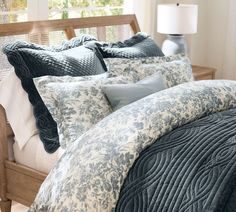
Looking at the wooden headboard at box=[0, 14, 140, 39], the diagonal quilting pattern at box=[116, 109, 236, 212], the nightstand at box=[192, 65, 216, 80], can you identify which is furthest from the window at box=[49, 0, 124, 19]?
the diagonal quilting pattern at box=[116, 109, 236, 212]

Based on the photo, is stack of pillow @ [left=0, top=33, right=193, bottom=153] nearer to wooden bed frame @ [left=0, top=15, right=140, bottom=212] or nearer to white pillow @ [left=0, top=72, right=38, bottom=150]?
white pillow @ [left=0, top=72, right=38, bottom=150]

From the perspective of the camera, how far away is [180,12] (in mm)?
3473

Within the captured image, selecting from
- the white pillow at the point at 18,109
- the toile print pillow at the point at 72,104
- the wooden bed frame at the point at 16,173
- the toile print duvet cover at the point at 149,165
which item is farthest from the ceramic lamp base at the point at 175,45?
the toile print duvet cover at the point at 149,165

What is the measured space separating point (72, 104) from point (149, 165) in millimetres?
603

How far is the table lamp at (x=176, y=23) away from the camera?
348cm

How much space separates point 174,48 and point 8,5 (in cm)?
122

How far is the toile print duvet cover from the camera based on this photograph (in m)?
1.72

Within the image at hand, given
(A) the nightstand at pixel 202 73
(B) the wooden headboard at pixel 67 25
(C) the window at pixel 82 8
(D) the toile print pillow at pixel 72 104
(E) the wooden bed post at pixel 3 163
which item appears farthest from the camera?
(A) the nightstand at pixel 202 73

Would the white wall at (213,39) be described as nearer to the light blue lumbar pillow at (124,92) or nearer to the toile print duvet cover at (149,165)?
the light blue lumbar pillow at (124,92)

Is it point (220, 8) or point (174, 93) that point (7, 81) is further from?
point (220, 8)

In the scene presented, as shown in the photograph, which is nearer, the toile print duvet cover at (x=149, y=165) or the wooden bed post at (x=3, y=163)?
the toile print duvet cover at (x=149, y=165)

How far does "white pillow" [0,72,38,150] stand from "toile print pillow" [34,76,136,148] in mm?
165

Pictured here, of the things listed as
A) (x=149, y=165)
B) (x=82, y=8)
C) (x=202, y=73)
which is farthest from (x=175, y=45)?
(x=149, y=165)

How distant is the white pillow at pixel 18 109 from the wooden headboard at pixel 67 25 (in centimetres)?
34
